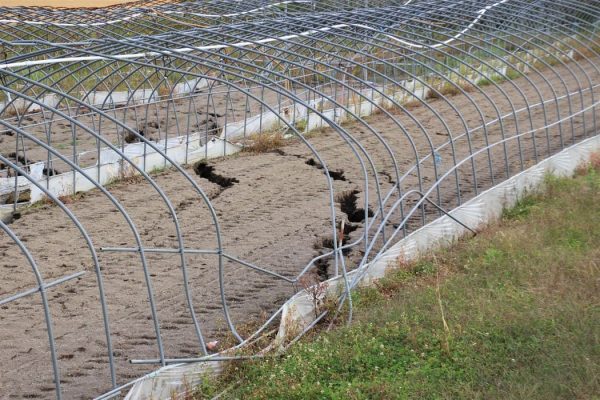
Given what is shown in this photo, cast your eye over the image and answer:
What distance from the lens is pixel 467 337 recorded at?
6.61 metres

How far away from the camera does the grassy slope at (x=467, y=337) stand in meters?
5.95

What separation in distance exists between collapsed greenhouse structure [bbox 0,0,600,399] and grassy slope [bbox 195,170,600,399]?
0.43m

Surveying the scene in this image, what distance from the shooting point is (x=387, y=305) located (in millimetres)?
7508

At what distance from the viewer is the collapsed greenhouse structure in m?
6.99

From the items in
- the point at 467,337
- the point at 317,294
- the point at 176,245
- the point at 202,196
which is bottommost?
the point at 176,245

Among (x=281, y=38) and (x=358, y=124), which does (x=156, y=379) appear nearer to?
(x=281, y=38)

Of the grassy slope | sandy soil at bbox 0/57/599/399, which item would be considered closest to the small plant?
the grassy slope

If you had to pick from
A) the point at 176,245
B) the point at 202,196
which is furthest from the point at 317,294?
the point at 176,245

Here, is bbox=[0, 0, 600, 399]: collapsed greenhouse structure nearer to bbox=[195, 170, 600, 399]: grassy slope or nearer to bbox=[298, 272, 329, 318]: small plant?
bbox=[298, 272, 329, 318]: small plant

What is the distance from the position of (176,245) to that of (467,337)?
3.94m

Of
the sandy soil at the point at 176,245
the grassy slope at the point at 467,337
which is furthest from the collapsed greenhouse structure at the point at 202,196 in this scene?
the grassy slope at the point at 467,337

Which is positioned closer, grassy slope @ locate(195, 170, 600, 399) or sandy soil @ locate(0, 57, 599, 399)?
grassy slope @ locate(195, 170, 600, 399)

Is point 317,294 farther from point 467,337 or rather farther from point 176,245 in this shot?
point 176,245

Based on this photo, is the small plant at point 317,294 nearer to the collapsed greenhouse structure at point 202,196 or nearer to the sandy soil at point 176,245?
the collapsed greenhouse structure at point 202,196
